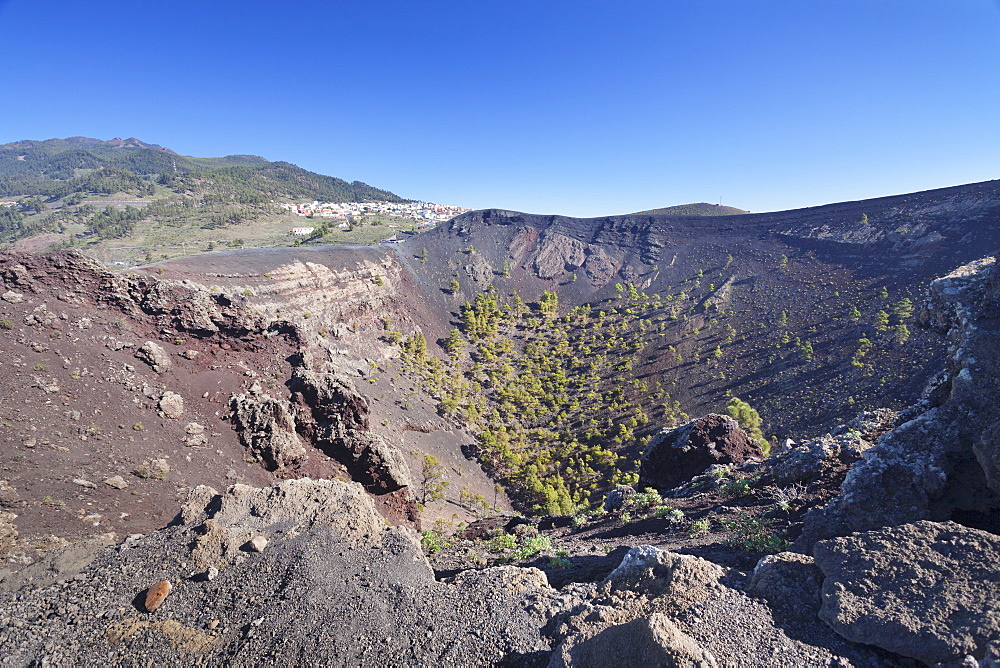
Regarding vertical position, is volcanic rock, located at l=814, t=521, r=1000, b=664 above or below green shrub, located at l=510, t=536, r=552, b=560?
above

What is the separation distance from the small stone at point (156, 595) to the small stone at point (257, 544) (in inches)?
55.6

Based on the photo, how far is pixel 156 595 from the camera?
23.0 ft

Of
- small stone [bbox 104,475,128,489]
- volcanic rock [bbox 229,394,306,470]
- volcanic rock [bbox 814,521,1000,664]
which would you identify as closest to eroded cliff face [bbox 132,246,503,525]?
volcanic rock [bbox 229,394,306,470]

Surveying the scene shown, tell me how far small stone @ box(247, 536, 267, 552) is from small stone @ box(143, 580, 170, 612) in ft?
4.64

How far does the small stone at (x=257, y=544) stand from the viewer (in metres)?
8.41

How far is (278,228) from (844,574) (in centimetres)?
9931

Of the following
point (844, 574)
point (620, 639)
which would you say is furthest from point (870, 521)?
point (620, 639)

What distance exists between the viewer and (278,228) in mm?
85938

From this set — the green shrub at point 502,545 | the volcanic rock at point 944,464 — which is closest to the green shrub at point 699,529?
the volcanic rock at point 944,464

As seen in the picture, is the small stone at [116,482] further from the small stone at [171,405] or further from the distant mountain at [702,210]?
the distant mountain at [702,210]

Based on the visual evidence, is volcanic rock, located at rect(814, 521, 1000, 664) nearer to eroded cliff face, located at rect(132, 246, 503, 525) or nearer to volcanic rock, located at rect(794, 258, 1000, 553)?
volcanic rock, located at rect(794, 258, 1000, 553)

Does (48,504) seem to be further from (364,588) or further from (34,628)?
(364,588)

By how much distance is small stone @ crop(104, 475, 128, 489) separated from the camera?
11.0 metres

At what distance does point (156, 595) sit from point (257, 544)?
169 cm
